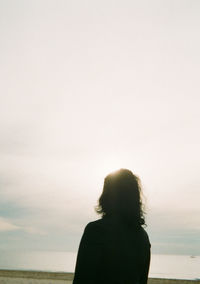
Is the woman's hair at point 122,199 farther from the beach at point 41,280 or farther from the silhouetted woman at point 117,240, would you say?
the beach at point 41,280

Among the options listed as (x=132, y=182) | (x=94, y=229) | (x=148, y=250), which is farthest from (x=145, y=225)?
(x=94, y=229)

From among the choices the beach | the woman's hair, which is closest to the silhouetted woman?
the woman's hair

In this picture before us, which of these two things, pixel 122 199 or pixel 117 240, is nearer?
pixel 117 240

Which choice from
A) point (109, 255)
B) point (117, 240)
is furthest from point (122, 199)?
point (109, 255)

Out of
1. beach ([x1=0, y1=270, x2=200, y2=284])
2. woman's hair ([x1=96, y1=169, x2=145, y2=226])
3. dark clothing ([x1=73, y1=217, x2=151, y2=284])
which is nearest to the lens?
dark clothing ([x1=73, y1=217, x2=151, y2=284])

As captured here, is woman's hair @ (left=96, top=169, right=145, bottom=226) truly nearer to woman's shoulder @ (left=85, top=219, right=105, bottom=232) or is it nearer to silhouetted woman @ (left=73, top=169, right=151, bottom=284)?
silhouetted woman @ (left=73, top=169, right=151, bottom=284)

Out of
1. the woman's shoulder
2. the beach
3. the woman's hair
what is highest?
the woman's hair

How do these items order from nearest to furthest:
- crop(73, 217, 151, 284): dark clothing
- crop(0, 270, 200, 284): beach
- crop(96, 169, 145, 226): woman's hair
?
1. crop(73, 217, 151, 284): dark clothing
2. crop(96, 169, 145, 226): woman's hair
3. crop(0, 270, 200, 284): beach

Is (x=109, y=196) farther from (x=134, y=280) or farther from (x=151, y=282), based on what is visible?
(x=151, y=282)

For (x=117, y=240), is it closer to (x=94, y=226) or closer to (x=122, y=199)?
(x=94, y=226)

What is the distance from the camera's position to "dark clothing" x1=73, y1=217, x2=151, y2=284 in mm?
2250

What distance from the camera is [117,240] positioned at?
2.38 meters

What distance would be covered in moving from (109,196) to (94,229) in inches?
12.4

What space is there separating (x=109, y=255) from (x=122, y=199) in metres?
0.43
